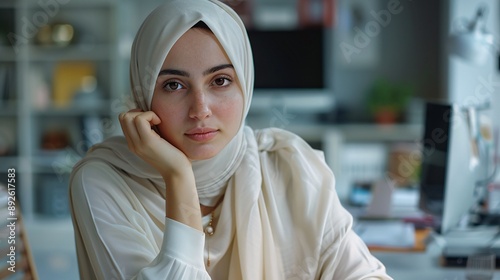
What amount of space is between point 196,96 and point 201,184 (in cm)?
18

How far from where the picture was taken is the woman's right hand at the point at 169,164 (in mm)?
1024

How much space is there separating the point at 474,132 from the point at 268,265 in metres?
1.08

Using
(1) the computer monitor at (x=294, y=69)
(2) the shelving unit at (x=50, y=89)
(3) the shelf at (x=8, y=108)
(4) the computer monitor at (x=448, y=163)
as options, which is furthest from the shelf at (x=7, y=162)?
(4) the computer monitor at (x=448, y=163)

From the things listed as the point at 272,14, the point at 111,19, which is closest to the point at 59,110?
the point at 111,19

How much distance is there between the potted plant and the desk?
299cm

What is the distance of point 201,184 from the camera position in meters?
1.15

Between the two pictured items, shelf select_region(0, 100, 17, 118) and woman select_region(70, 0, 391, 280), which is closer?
woman select_region(70, 0, 391, 280)

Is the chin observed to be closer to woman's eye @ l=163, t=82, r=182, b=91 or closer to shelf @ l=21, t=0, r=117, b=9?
woman's eye @ l=163, t=82, r=182, b=91

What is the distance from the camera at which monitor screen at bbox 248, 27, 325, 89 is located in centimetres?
491

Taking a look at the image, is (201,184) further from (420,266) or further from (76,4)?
(76,4)

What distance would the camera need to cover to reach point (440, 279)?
5.72ft

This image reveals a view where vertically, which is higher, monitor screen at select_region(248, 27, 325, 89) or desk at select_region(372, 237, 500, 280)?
monitor screen at select_region(248, 27, 325, 89)

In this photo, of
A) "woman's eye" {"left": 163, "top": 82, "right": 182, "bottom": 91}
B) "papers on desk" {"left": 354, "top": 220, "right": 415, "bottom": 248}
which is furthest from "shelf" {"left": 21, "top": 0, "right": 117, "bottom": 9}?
"woman's eye" {"left": 163, "top": 82, "right": 182, "bottom": 91}

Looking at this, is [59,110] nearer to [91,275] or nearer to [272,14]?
[272,14]
